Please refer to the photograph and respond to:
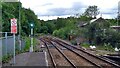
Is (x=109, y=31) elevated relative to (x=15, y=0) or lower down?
lower down

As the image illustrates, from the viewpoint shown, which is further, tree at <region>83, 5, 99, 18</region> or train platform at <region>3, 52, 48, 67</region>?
tree at <region>83, 5, 99, 18</region>

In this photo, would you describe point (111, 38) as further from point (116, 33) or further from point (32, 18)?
point (32, 18)

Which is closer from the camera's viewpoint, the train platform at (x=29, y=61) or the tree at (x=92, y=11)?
the train platform at (x=29, y=61)

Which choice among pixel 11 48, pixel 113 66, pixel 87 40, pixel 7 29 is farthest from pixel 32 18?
pixel 113 66

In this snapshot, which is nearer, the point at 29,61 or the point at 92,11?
the point at 29,61

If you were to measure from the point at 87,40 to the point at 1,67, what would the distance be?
38.3m

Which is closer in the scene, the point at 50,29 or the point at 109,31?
the point at 109,31

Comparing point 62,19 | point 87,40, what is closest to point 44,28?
point 62,19

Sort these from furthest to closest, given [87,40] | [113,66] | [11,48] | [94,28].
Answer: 1. [87,40]
2. [94,28]
3. [11,48]
4. [113,66]

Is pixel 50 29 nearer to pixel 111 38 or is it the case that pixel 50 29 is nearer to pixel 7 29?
pixel 111 38

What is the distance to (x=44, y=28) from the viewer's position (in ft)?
463

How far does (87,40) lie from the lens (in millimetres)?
52938

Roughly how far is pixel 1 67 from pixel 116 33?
27.8 m

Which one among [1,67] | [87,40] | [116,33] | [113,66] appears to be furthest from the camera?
[87,40]
